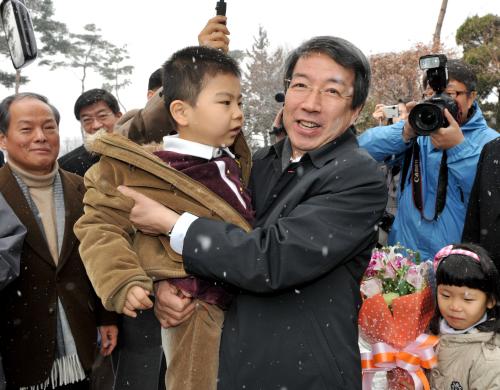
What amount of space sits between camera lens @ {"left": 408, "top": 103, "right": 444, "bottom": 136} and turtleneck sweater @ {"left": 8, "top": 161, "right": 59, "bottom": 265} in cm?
222

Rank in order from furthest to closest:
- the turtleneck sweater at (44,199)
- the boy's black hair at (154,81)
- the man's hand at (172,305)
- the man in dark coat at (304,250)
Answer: the boy's black hair at (154,81), the turtleneck sweater at (44,199), the man's hand at (172,305), the man in dark coat at (304,250)

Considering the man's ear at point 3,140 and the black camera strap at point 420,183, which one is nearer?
the man's ear at point 3,140

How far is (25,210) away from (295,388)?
1.89 metres

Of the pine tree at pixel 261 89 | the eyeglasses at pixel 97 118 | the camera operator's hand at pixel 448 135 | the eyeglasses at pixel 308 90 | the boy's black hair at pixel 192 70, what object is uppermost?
the boy's black hair at pixel 192 70

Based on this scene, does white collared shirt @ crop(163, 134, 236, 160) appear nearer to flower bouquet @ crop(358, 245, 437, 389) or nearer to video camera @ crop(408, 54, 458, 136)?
flower bouquet @ crop(358, 245, 437, 389)

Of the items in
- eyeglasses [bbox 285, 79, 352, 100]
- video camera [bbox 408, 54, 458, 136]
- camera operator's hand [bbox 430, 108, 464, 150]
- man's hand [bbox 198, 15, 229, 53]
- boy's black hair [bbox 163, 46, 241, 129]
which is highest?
man's hand [bbox 198, 15, 229, 53]

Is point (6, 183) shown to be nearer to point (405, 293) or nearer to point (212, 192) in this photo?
point (212, 192)

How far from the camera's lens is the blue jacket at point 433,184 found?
3.25 meters

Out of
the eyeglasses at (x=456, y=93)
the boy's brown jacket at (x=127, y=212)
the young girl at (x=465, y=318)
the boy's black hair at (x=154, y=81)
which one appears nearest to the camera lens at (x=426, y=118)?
the eyeglasses at (x=456, y=93)

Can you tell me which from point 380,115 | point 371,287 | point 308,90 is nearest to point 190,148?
point 308,90

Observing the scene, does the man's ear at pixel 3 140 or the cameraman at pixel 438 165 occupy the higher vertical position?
the man's ear at pixel 3 140

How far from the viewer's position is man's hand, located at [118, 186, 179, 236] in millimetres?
1842

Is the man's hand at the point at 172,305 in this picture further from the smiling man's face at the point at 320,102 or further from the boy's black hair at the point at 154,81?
the boy's black hair at the point at 154,81

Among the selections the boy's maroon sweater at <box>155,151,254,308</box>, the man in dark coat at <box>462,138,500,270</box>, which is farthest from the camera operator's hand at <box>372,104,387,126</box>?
the boy's maroon sweater at <box>155,151,254,308</box>
